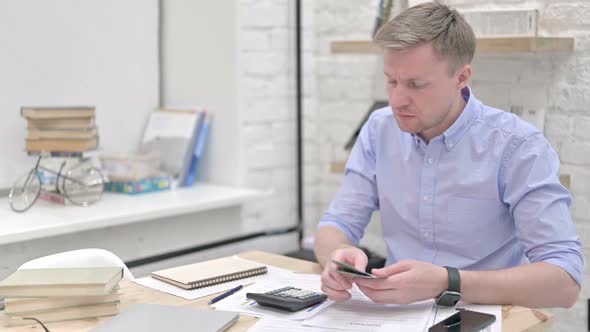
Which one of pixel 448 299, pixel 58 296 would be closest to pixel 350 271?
pixel 448 299

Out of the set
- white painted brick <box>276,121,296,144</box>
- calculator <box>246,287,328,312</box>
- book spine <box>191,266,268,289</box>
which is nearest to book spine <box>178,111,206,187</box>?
white painted brick <box>276,121,296,144</box>

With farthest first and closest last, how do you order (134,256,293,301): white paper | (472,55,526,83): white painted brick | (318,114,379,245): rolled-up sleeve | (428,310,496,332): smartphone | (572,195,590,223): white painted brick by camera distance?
1. (472,55,526,83): white painted brick
2. (572,195,590,223): white painted brick
3. (318,114,379,245): rolled-up sleeve
4. (134,256,293,301): white paper
5. (428,310,496,332): smartphone

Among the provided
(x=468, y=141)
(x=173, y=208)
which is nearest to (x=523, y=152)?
(x=468, y=141)

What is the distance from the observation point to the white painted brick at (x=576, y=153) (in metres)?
2.51

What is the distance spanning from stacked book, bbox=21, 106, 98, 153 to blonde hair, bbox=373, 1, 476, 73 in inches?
49.8

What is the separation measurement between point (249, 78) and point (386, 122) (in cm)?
107

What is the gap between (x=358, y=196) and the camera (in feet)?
7.15

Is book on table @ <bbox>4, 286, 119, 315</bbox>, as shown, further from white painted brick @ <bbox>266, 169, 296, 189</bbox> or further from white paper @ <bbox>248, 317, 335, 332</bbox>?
white painted brick @ <bbox>266, 169, 296, 189</bbox>

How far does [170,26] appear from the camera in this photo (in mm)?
3295

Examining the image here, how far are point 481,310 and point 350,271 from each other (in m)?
0.28

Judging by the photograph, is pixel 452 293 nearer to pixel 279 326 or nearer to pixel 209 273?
pixel 279 326

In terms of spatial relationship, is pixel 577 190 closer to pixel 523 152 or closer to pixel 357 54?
pixel 523 152

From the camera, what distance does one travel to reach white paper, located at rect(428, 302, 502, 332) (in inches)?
60.5

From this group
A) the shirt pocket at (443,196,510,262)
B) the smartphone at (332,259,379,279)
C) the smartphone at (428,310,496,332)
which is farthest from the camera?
the shirt pocket at (443,196,510,262)
